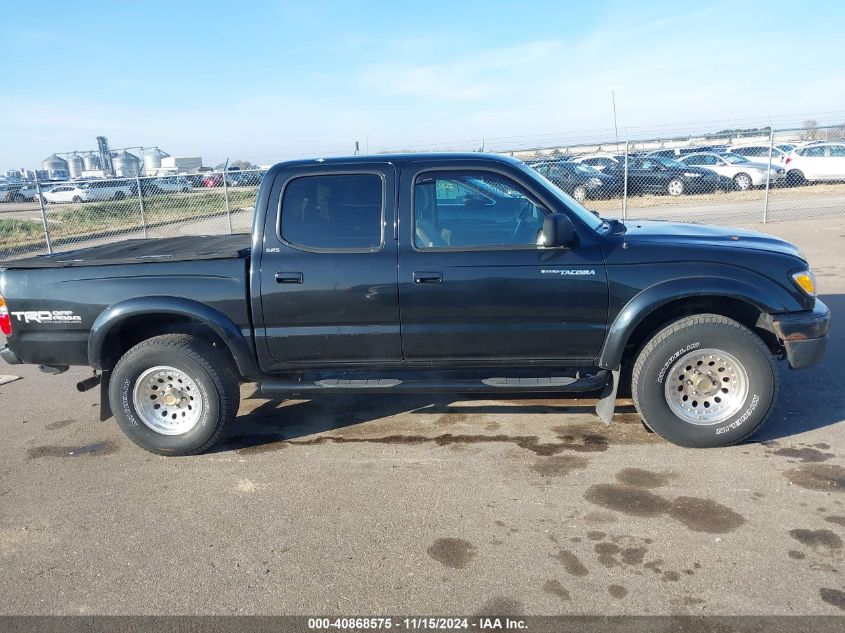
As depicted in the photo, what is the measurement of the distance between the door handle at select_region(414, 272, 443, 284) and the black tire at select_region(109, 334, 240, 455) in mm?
1469

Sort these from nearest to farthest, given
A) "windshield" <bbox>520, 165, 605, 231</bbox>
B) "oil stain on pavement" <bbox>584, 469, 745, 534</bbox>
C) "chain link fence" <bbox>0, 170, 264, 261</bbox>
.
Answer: "oil stain on pavement" <bbox>584, 469, 745, 534</bbox>
"windshield" <bbox>520, 165, 605, 231</bbox>
"chain link fence" <bbox>0, 170, 264, 261</bbox>

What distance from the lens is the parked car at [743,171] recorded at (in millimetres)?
21434

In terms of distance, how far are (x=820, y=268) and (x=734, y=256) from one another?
6845 millimetres

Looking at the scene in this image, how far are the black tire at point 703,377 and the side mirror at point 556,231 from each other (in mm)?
900

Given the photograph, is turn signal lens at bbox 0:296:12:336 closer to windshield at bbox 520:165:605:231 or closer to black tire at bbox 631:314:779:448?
windshield at bbox 520:165:605:231

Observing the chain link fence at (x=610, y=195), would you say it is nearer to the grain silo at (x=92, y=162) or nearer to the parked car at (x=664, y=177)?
the parked car at (x=664, y=177)

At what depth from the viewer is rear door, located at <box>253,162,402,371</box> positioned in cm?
413

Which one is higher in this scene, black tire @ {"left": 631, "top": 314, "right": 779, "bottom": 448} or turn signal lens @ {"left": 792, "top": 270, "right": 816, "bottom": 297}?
turn signal lens @ {"left": 792, "top": 270, "right": 816, "bottom": 297}

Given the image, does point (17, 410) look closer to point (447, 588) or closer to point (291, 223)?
point (291, 223)

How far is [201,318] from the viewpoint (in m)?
4.18

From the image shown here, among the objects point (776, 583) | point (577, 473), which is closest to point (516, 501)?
point (577, 473)

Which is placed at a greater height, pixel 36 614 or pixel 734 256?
pixel 734 256

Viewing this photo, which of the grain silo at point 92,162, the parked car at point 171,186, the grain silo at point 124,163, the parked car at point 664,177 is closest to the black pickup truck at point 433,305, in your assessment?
the parked car at point 171,186

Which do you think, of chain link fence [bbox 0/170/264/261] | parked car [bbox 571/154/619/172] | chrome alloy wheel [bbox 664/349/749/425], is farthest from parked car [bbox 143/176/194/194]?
chrome alloy wheel [bbox 664/349/749/425]
